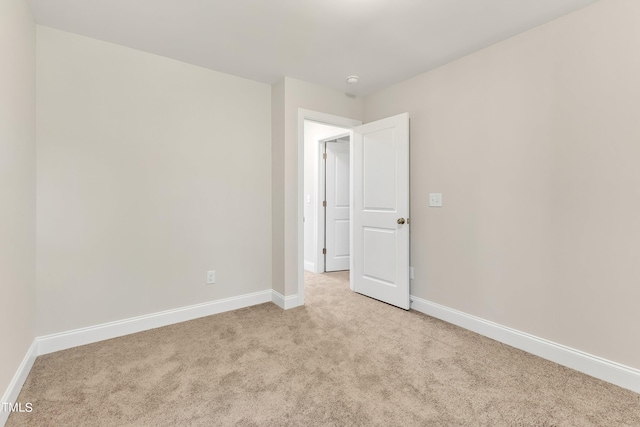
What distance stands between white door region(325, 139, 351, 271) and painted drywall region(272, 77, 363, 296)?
5.09 ft

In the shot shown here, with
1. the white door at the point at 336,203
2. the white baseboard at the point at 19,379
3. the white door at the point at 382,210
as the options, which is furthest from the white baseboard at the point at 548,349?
the white baseboard at the point at 19,379

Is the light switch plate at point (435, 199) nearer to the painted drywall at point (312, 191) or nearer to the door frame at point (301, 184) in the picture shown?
the door frame at point (301, 184)

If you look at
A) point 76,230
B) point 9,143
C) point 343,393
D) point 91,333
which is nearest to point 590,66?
point 343,393

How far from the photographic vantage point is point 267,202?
3.20 m

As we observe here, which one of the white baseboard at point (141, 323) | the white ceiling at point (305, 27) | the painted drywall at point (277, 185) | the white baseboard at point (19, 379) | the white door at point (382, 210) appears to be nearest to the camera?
the white baseboard at point (19, 379)

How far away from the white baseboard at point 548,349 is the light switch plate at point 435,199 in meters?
0.96

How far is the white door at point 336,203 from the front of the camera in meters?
4.64

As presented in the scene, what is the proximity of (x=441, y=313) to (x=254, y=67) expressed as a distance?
9.52 feet

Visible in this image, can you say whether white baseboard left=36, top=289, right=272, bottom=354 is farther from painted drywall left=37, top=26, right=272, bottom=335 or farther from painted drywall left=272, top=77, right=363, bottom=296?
painted drywall left=272, top=77, right=363, bottom=296

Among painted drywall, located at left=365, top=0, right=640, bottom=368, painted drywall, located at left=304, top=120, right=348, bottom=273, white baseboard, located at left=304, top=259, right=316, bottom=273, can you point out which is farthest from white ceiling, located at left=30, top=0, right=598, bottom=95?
white baseboard, located at left=304, top=259, right=316, bottom=273

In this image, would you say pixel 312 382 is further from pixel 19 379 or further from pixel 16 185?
pixel 16 185

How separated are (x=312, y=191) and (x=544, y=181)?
314 cm

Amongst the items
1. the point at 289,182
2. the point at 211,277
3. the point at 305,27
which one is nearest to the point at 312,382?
the point at 211,277

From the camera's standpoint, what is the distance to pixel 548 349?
2045 mm
